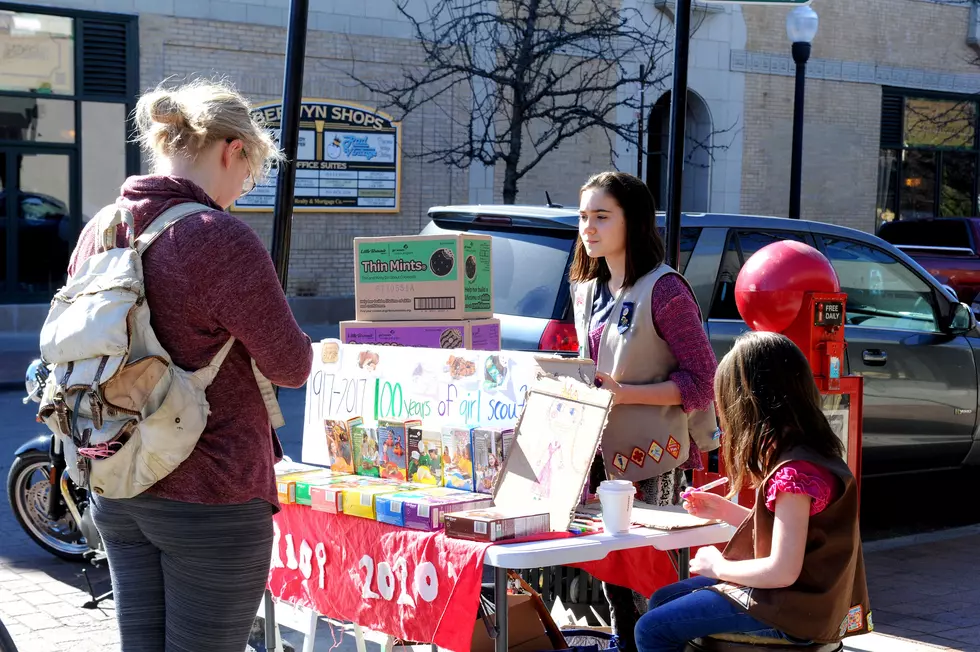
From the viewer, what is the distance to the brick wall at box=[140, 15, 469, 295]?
57.4 feet

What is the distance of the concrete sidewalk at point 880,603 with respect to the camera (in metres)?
5.06

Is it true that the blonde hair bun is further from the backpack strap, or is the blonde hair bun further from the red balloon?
the red balloon

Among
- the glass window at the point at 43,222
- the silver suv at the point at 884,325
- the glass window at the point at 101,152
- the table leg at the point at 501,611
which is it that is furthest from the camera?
the glass window at the point at 101,152

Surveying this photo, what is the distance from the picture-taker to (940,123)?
2641 cm

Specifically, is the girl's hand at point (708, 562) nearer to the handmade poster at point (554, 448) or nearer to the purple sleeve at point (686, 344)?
the handmade poster at point (554, 448)

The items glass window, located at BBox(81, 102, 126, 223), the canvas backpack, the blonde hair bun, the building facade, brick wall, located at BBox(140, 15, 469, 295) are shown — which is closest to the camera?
the canvas backpack

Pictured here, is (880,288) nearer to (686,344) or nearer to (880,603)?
(880,603)

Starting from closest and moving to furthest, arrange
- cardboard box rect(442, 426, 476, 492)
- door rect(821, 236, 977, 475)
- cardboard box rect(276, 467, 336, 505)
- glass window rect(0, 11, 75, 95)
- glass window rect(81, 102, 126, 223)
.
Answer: cardboard box rect(442, 426, 476, 492) → cardboard box rect(276, 467, 336, 505) → door rect(821, 236, 977, 475) → glass window rect(0, 11, 75, 95) → glass window rect(81, 102, 126, 223)

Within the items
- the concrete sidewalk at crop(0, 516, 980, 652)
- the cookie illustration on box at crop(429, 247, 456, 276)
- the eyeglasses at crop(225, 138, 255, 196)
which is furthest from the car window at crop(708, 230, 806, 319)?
the eyeglasses at crop(225, 138, 255, 196)

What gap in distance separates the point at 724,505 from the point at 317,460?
5.18ft

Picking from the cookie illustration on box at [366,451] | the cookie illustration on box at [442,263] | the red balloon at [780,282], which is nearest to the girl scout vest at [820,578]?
the cookie illustration on box at [366,451]

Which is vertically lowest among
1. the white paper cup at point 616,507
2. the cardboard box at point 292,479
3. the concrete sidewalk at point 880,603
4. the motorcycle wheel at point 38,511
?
the concrete sidewalk at point 880,603

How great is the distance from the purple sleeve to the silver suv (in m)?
2.44

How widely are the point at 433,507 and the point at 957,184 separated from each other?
26471 millimetres
